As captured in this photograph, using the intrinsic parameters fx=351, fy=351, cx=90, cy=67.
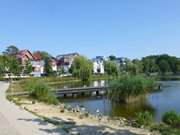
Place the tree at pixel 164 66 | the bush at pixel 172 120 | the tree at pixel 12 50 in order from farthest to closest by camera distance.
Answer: the tree at pixel 164 66
the tree at pixel 12 50
the bush at pixel 172 120

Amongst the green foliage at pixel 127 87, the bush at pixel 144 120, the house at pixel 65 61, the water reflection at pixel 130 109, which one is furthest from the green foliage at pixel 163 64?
the bush at pixel 144 120

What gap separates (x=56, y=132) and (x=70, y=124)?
2.46 meters

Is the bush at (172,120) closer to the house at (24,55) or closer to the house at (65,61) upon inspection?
the house at (24,55)

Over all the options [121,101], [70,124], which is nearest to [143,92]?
[121,101]

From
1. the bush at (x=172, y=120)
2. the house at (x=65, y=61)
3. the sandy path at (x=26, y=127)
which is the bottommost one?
the bush at (x=172, y=120)

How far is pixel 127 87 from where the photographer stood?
3825 centimetres

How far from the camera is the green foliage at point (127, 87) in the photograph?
38312 millimetres

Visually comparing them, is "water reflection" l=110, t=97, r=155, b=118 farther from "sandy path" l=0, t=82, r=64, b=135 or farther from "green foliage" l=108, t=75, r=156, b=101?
"sandy path" l=0, t=82, r=64, b=135

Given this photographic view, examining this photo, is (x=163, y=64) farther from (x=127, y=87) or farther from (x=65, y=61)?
(x=127, y=87)

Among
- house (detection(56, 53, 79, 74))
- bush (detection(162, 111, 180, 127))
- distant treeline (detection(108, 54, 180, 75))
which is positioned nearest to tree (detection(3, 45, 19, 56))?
house (detection(56, 53, 79, 74))

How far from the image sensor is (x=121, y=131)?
523 inches

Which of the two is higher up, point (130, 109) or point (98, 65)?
point (98, 65)

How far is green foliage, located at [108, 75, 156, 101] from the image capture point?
38312 mm

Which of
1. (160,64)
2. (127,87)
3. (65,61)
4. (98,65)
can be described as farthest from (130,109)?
(160,64)
